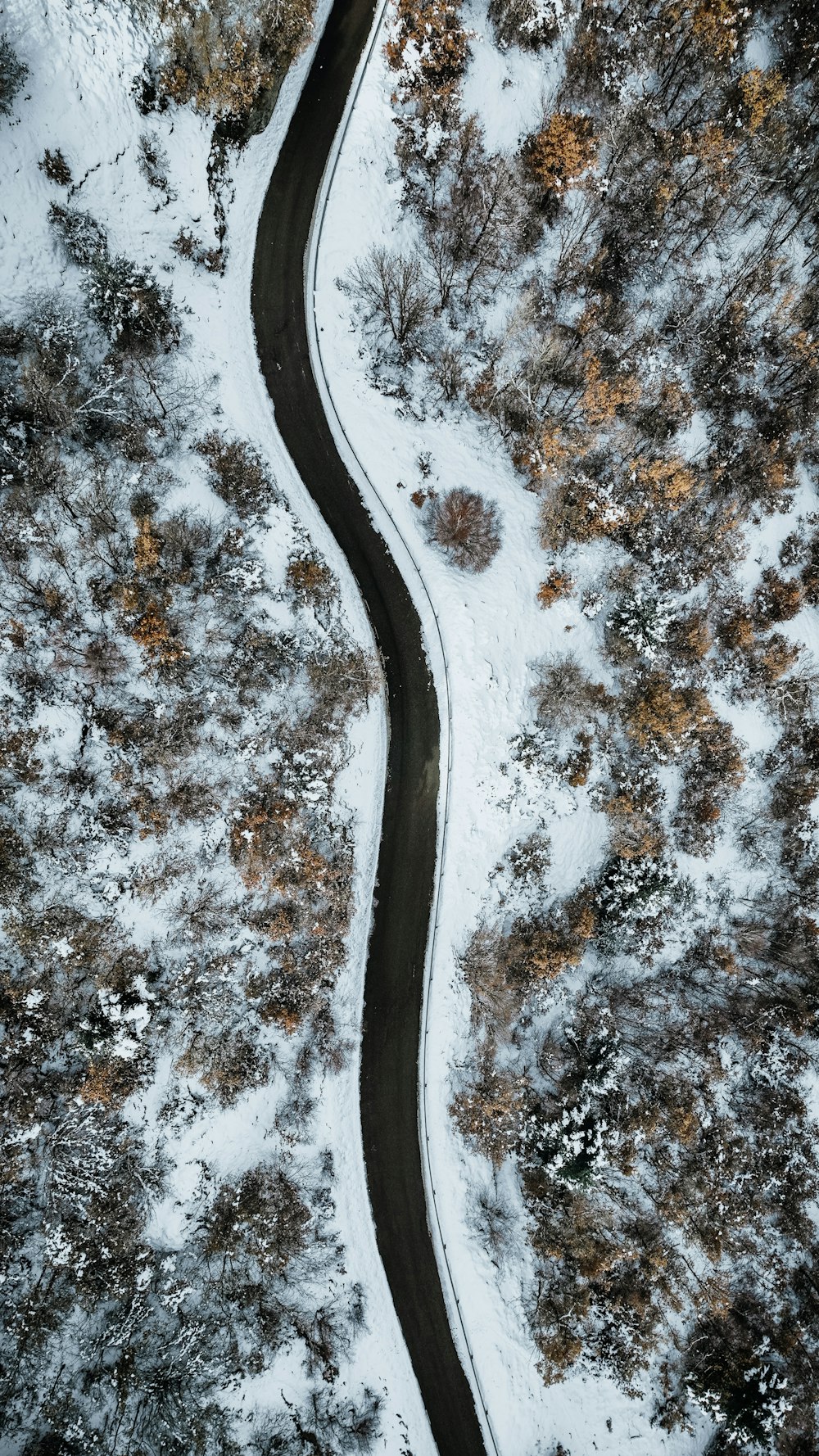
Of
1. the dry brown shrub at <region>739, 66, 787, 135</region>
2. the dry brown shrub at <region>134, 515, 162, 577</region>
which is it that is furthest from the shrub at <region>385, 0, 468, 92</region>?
the dry brown shrub at <region>134, 515, 162, 577</region>

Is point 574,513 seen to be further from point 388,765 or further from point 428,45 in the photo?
point 428,45

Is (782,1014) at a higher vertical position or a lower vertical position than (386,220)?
lower

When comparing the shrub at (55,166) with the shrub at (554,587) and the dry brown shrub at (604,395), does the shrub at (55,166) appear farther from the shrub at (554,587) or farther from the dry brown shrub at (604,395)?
the shrub at (554,587)

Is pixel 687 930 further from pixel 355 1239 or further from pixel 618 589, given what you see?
pixel 355 1239

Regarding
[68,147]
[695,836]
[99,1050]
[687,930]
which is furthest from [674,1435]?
[68,147]

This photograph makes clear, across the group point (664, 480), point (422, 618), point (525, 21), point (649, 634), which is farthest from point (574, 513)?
point (525, 21)

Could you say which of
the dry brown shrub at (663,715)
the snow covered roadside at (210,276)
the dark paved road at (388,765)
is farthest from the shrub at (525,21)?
the dry brown shrub at (663,715)

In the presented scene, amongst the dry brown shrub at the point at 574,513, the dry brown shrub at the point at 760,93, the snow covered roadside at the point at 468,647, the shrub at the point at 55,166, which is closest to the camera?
the shrub at the point at 55,166
